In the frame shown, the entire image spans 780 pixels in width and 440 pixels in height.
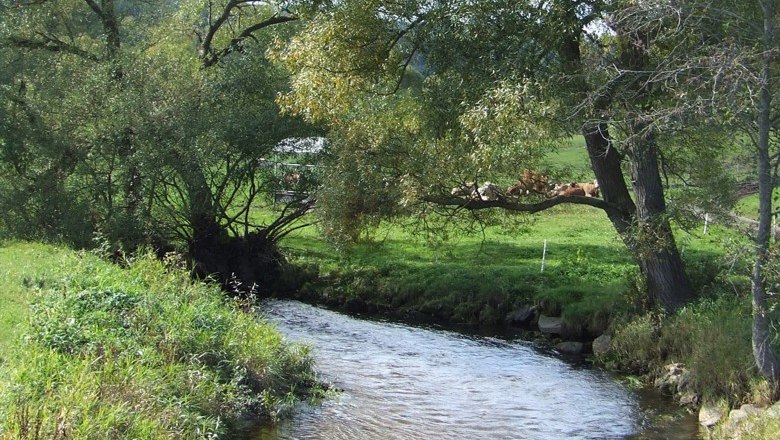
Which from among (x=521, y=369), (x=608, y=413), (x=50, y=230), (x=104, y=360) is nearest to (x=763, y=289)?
(x=608, y=413)

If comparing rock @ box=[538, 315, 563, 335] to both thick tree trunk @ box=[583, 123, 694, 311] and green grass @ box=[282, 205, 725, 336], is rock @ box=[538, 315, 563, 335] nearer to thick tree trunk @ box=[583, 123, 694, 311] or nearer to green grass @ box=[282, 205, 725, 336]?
green grass @ box=[282, 205, 725, 336]

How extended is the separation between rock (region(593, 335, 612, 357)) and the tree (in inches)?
435

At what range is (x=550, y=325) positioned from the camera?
21.2 meters

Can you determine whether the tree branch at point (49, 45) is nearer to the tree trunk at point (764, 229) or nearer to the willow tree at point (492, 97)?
the willow tree at point (492, 97)

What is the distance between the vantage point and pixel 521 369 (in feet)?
59.5

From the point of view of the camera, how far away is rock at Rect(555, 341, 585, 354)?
19.8 metres

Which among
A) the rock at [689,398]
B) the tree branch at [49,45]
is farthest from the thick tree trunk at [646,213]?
the tree branch at [49,45]

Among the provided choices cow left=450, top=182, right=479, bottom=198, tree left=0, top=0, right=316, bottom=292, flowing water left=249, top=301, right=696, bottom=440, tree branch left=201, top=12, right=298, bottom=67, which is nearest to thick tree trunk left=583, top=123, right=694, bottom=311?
flowing water left=249, top=301, right=696, bottom=440

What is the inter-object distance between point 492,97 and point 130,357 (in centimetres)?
825

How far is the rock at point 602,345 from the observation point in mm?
18844

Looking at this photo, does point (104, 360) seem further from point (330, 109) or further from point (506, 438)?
point (330, 109)

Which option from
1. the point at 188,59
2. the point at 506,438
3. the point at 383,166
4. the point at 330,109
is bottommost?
the point at 506,438

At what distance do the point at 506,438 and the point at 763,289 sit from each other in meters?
4.56

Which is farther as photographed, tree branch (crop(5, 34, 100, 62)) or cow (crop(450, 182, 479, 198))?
tree branch (crop(5, 34, 100, 62))
